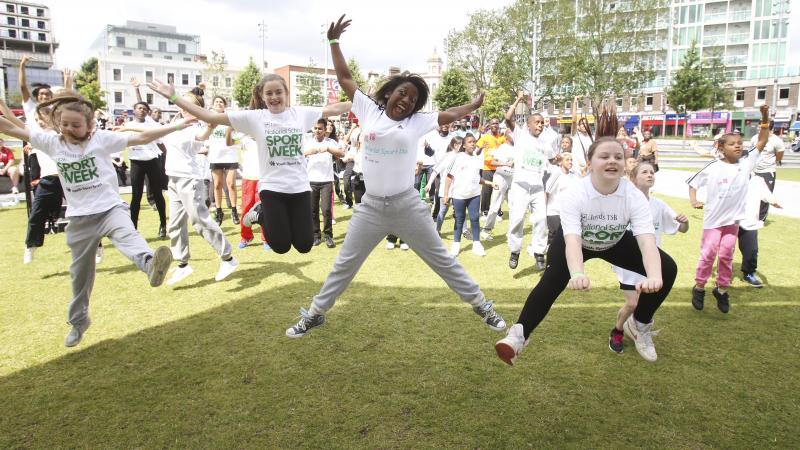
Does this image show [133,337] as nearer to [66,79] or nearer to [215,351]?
[215,351]

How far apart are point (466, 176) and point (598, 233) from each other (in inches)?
184

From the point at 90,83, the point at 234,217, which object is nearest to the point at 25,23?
the point at 90,83

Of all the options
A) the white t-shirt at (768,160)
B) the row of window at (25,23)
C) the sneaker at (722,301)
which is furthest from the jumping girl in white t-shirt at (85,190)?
the row of window at (25,23)

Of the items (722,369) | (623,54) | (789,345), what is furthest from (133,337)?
(623,54)

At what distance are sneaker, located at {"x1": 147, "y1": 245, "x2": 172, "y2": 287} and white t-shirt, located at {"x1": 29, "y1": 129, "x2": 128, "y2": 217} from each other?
0.75 metres

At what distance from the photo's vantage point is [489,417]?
11.6 ft

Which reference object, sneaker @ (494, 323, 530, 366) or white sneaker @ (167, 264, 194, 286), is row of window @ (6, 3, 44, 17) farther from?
sneaker @ (494, 323, 530, 366)

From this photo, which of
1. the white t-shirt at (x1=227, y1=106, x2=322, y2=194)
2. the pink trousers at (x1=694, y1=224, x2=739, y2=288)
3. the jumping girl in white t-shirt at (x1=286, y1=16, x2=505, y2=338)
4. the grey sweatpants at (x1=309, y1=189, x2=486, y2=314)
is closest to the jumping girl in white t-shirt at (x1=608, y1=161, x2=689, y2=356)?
the pink trousers at (x1=694, y1=224, x2=739, y2=288)

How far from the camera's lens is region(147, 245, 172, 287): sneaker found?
424 cm

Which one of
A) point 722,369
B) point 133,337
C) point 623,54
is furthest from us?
point 623,54

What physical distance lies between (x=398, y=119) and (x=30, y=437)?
341 centimetres

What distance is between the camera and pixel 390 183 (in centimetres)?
438

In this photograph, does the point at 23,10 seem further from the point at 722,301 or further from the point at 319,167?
the point at 722,301

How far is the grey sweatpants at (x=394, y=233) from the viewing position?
4.44 m
